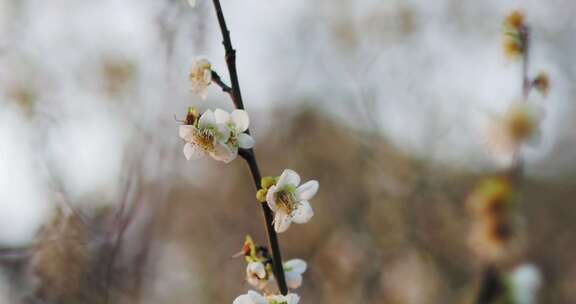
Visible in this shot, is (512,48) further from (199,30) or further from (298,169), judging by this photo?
(298,169)

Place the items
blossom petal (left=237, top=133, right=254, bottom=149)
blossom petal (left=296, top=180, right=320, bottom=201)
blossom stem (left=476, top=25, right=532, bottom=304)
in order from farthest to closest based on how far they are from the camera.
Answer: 1. blossom stem (left=476, top=25, right=532, bottom=304)
2. blossom petal (left=296, top=180, right=320, bottom=201)
3. blossom petal (left=237, top=133, right=254, bottom=149)

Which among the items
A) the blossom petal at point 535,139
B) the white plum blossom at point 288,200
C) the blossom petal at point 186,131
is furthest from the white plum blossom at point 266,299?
the blossom petal at point 535,139

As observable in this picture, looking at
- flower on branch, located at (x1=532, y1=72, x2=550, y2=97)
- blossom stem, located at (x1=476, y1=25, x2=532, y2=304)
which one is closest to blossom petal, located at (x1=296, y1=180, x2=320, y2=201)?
blossom stem, located at (x1=476, y1=25, x2=532, y2=304)

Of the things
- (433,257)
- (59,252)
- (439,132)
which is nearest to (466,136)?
(439,132)

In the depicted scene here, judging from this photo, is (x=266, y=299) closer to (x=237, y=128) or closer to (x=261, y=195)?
(x=261, y=195)

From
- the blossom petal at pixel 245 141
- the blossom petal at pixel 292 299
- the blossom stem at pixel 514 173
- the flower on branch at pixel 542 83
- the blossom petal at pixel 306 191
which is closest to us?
the blossom petal at pixel 292 299

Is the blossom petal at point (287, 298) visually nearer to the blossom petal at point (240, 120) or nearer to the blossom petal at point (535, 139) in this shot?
the blossom petal at point (240, 120)

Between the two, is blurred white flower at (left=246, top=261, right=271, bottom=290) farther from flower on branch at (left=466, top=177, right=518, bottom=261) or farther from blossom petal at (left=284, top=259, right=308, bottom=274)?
flower on branch at (left=466, top=177, right=518, bottom=261)
